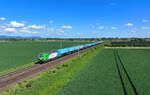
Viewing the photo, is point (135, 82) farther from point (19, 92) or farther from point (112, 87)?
point (19, 92)

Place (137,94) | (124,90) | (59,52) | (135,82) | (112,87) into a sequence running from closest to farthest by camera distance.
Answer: (137,94)
(124,90)
(112,87)
(135,82)
(59,52)

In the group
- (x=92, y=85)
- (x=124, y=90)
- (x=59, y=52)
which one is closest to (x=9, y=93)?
(x=92, y=85)

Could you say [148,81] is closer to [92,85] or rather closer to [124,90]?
[124,90]

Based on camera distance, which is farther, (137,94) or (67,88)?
(67,88)

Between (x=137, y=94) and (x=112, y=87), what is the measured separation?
309 cm

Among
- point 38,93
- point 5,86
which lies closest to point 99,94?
point 38,93

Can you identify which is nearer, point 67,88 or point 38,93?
point 38,93

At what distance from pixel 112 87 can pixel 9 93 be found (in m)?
12.7

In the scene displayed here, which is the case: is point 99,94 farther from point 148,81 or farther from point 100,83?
point 148,81

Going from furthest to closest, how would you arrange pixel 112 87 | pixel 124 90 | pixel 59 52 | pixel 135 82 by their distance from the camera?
pixel 59 52
pixel 135 82
pixel 112 87
pixel 124 90

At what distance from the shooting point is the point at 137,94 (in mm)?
13922

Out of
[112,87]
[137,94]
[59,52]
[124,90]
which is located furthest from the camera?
[59,52]

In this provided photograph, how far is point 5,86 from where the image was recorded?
59.5 ft

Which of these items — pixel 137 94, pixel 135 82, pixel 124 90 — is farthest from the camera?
pixel 135 82
